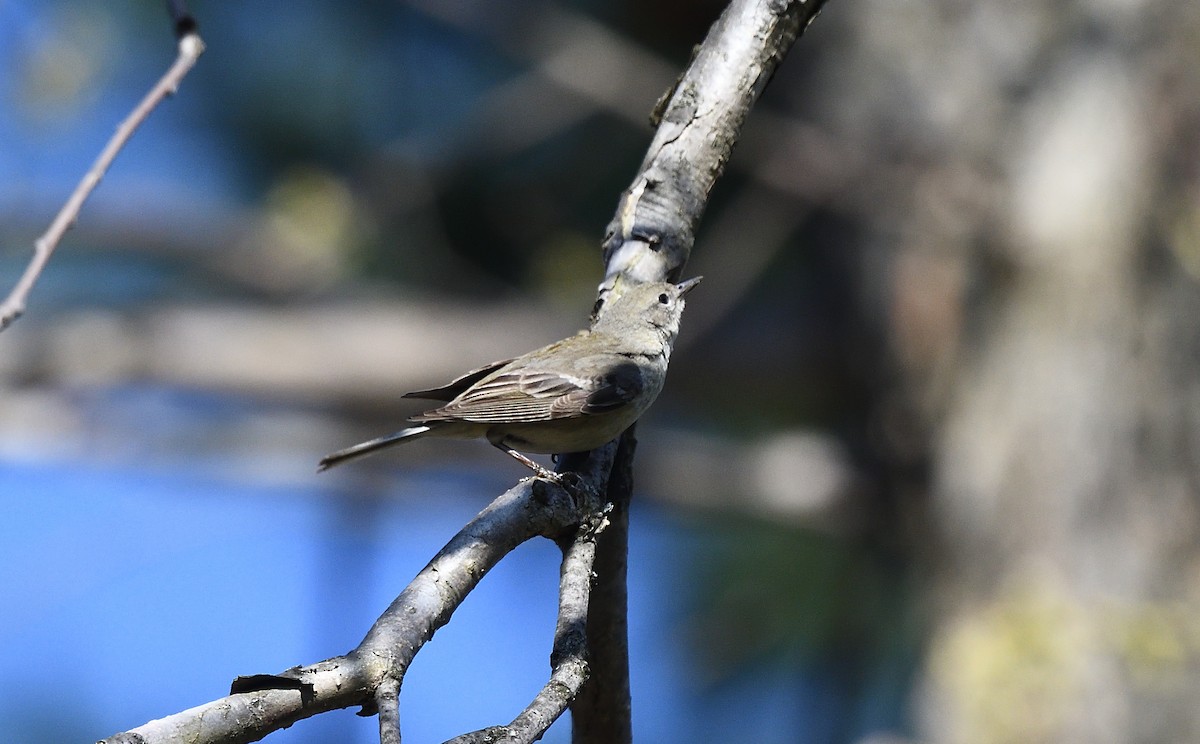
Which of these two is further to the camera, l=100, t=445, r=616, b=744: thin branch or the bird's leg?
the bird's leg

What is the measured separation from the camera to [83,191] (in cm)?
215

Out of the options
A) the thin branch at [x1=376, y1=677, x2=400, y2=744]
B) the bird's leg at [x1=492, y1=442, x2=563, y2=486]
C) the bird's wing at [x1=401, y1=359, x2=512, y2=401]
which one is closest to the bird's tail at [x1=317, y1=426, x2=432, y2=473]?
the bird's wing at [x1=401, y1=359, x2=512, y2=401]

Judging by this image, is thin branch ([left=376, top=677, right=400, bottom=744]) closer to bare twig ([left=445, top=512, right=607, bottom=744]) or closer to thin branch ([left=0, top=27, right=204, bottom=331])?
bare twig ([left=445, top=512, right=607, bottom=744])

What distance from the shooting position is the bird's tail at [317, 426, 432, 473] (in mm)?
3707

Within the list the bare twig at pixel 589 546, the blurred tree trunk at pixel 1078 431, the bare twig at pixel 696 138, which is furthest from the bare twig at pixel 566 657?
the blurred tree trunk at pixel 1078 431

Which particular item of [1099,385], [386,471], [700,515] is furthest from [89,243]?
[1099,385]

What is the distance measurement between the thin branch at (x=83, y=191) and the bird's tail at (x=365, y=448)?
1543 mm

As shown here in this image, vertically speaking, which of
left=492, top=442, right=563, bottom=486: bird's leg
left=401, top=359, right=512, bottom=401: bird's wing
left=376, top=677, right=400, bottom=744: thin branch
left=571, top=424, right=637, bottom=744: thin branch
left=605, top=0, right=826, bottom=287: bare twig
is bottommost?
left=376, top=677, right=400, bottom=744: thin branch

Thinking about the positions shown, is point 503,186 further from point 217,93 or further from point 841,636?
point 841,636

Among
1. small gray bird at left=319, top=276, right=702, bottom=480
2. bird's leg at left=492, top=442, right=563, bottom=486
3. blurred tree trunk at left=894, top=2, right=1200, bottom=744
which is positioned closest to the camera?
bird's leg at left=492, top=442, right=563, bottom=486

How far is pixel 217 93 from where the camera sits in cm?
1090

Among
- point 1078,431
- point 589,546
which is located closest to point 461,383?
point 589,546

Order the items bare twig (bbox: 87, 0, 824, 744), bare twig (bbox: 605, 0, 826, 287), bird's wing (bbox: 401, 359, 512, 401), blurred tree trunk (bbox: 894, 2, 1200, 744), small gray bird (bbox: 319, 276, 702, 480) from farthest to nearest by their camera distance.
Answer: blurred tree trunk (bbox: 894, 2, 1200, 744)
bird's wing (bbox: 401, 359, 512, 401)
small gray bird (bbox: 319, 276, 702, 480)
bare twig (bbox: 605, 0, 826, 287)
bare twig (bbox: 87, 0, 824, 744)

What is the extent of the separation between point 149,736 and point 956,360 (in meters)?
6.39
